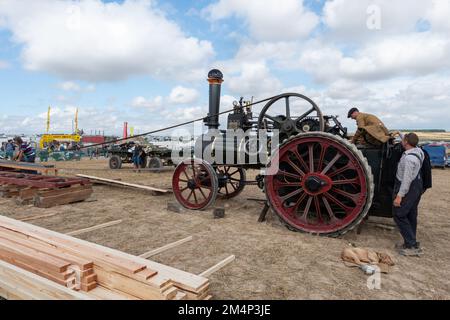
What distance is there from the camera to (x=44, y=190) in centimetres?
634

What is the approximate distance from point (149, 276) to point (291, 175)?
2.91 meters

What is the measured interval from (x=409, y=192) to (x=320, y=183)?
1.13 m

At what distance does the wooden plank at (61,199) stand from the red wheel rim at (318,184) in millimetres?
4362

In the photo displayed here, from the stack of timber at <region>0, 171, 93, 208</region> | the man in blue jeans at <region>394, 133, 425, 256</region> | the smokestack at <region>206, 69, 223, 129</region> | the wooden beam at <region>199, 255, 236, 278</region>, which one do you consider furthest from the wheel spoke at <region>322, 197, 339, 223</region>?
the stack of timber at <region>0, 171, 93, 208</region>

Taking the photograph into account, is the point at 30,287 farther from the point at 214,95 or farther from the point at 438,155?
the point at 438,155

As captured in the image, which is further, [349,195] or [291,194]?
[291,194]

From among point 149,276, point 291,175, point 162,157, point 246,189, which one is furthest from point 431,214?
point 162,157

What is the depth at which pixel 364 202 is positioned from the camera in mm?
4121

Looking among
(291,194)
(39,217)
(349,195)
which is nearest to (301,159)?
(291,194)

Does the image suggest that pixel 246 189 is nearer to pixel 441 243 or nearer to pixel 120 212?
pixel 120 212

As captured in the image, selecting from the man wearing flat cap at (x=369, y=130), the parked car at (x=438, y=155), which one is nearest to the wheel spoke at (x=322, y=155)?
the man wearing flat cap at (x=369, y=130)

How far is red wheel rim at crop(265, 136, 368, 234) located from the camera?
13.9 ft

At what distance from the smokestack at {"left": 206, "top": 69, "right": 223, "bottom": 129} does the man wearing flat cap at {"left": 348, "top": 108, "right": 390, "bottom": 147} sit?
265 cm

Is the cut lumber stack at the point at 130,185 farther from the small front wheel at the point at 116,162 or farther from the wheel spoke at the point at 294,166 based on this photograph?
the small front wheel at the point at 116,162
